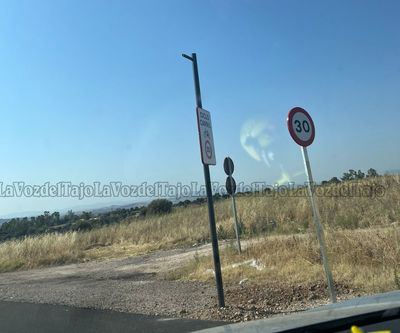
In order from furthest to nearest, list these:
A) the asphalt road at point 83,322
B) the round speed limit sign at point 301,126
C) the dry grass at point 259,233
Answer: the dry grass at point 259,233 → the round speed limit sign at point 301,126 → the asphalt road at point 83,322

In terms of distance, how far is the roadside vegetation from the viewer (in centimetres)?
1062

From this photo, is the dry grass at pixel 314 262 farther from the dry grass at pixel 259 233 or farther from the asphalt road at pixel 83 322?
the asphalt road at pixel 83 322

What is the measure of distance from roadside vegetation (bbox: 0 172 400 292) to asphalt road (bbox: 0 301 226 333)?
10.5ft

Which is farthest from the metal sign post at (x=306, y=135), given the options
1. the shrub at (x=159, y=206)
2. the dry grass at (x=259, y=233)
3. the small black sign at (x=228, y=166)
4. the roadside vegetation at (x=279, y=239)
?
the shrub at (x=159, y=206)

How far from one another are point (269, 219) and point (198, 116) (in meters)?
12.8

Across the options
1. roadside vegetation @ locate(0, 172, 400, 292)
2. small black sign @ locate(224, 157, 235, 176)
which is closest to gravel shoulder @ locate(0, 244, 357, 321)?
roadside vegetation @ locate(0, 172, 400, 292)

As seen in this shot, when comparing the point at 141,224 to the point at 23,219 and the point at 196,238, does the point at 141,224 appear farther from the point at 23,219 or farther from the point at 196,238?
the point at 23,219

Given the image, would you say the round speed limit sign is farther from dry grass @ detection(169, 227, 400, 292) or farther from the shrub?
the shrub

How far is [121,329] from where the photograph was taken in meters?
8.18

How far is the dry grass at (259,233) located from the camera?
11.8m

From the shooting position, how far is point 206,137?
9242mm

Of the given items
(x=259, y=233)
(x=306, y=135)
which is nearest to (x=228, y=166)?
(x=259, y=233)

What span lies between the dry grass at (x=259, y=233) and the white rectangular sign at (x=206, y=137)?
3.46 metres

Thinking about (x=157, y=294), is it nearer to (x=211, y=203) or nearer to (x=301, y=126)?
(x=211, y=203)
